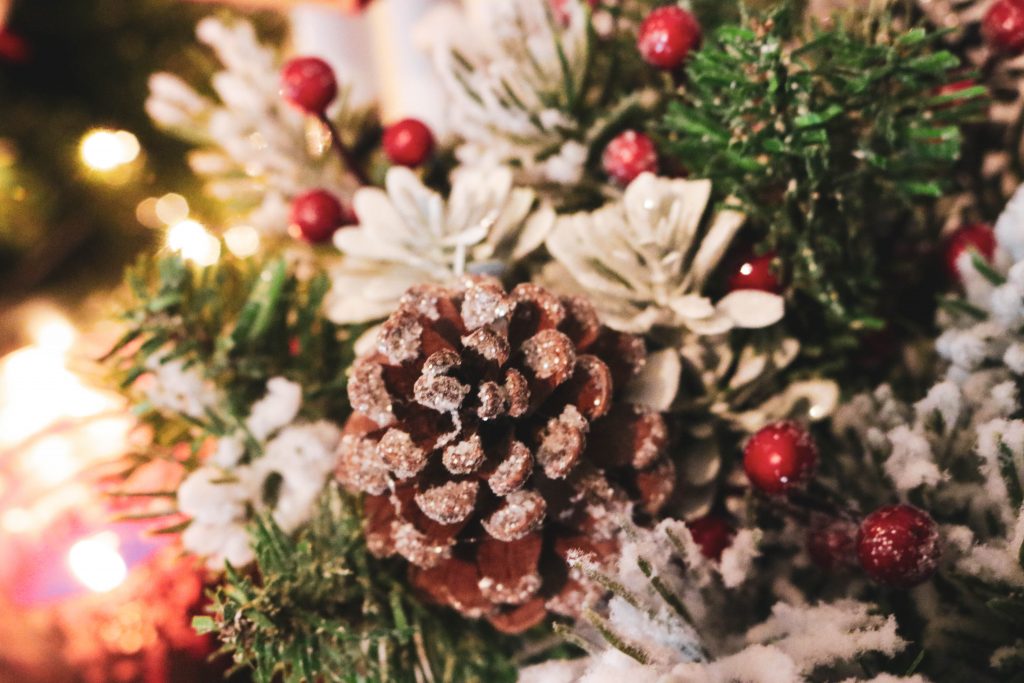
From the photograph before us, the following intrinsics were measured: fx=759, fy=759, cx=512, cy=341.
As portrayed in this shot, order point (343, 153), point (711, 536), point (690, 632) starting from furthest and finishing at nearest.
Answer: point (343, 153) < point (711, 536) < point (690, 632)

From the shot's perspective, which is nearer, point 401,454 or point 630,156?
point 401,454

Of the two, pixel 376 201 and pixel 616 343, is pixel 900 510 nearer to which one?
pixel 616 343

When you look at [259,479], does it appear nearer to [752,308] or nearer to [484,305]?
[484,305]

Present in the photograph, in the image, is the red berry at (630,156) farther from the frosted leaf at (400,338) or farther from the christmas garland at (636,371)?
the frosted leaf at (400,338)

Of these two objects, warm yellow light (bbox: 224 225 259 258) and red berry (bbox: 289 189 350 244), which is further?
warm yellow light (bbox: 224 225 259 258)

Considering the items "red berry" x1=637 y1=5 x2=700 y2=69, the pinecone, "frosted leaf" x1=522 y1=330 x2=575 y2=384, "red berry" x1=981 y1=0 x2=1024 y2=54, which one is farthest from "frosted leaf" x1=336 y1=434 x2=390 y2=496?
"red berry" x1=981 y1=0 x2=1024 y2=54

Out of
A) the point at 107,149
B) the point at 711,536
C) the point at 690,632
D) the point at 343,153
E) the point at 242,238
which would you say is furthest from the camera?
the point at 107,149

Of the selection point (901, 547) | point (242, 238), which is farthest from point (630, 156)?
point (242, 238)

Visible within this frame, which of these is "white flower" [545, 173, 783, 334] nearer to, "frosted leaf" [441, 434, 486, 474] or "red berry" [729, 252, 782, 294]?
"red berry" [729, 252, 782, 294]
